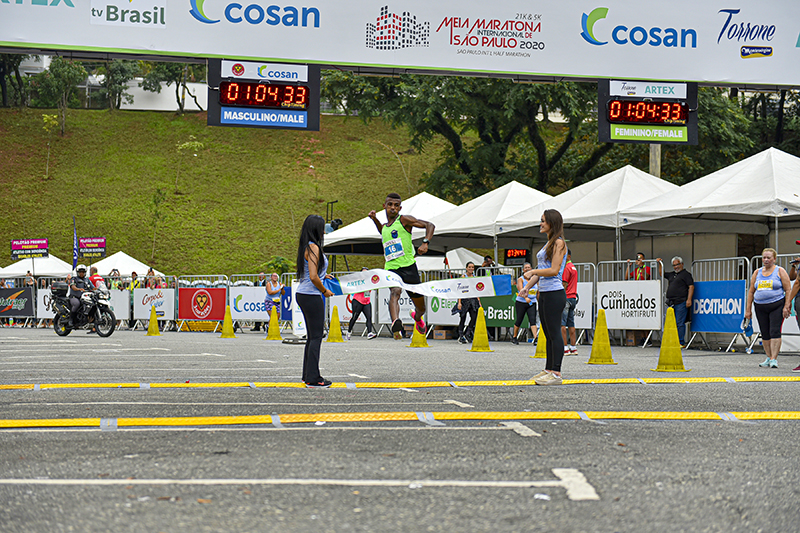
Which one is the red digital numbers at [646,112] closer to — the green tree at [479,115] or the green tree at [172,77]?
the green tree at [479,115]

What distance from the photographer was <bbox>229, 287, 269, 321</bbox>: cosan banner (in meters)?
27.2

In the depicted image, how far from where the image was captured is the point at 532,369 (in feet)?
38.4

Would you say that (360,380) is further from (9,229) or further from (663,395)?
(9,229)

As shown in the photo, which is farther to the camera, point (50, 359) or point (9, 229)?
point (9, 229)

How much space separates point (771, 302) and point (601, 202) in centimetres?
898

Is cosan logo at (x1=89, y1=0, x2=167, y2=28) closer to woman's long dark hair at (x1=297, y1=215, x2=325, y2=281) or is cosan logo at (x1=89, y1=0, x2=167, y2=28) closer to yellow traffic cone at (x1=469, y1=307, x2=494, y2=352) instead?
woman's long dark hair at (x1=297, y1=215, x2=325, y2=281)

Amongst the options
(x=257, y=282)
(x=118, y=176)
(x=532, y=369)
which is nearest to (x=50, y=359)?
(x=532, y=369)

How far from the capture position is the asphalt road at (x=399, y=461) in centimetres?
371

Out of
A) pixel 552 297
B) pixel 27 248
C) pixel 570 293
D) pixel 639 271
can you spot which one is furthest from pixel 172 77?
pixel 552 297

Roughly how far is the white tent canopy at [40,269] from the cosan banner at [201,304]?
13.8 metres

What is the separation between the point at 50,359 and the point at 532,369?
7.61m

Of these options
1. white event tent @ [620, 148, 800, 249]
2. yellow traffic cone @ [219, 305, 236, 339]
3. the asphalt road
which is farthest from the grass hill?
the asphalt road

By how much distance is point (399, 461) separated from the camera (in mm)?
4898

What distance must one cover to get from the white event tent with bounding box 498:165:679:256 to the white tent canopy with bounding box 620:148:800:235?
1.79ft
